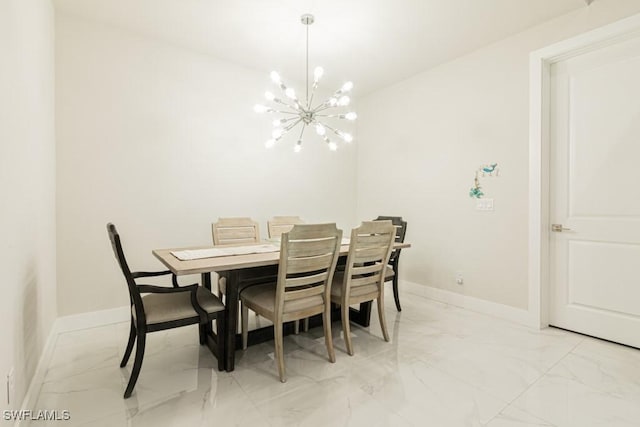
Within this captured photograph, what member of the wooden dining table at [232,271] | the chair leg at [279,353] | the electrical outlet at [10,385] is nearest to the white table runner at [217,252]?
the wooden dining table at [232,271]

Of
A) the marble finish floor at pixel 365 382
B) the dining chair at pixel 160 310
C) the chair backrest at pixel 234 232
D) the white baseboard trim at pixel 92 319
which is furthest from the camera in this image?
the chair backrest at pixel 234 232

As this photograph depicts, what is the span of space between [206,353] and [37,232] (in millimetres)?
1389

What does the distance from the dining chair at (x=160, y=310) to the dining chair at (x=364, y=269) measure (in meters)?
0.90

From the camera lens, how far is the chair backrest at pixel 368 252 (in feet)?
7.58

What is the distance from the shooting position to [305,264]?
2.03 m

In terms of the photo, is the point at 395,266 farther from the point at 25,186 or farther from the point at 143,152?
the point at 25,186

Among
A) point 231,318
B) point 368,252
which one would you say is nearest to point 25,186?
point 231,318

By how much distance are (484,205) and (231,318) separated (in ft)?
8.91

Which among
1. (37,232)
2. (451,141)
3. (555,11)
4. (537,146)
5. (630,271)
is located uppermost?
(555,11)

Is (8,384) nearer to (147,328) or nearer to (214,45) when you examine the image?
(147,328)

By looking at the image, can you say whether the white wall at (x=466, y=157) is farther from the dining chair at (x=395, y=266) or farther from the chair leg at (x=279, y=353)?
the chair leg at (x=279, y=353)

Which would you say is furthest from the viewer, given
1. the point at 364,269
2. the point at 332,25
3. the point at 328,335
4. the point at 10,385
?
the point at 332,25

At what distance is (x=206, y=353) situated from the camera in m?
2.32

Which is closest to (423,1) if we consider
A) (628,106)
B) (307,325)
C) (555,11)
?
(555,11)
